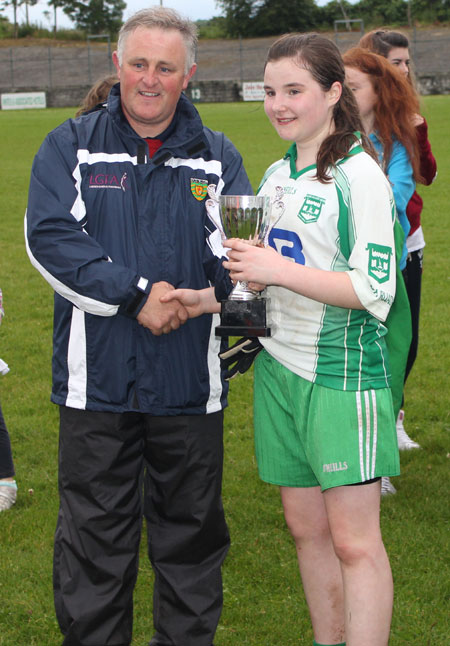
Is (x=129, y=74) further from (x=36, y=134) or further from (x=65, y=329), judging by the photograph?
(x=36, y=134)

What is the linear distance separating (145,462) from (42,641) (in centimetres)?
90

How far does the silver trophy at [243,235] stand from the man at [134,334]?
14 centimetres

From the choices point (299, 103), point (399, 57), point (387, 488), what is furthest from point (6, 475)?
point (399, 57)

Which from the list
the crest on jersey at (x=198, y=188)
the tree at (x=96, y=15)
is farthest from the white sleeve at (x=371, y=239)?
the tree at (x=96, y=15)

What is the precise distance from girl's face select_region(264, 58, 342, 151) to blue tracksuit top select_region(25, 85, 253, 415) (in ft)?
0.98

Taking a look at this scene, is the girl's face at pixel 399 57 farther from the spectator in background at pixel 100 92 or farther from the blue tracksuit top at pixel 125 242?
the blue tracksuit top at pixel 125 242

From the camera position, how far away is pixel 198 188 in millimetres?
2756

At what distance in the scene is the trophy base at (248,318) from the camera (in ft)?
8.44

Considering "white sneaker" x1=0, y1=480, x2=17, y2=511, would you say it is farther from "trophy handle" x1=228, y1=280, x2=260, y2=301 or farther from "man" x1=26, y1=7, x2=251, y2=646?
"trophy handle" x1=228, y1=280, x2=260, y2=301

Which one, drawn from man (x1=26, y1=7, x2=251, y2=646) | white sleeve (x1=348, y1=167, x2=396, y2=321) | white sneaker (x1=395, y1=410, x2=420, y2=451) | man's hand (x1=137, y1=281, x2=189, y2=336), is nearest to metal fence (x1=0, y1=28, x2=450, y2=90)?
white sneaker (x1=395, y1=410, x2=420, y2=451)

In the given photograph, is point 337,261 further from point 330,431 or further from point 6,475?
point 6,475

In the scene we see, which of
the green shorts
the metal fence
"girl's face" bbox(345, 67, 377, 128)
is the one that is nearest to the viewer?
Result: the green shorts

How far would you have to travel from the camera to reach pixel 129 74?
269 centimetres

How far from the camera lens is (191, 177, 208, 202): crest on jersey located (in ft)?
9.02
